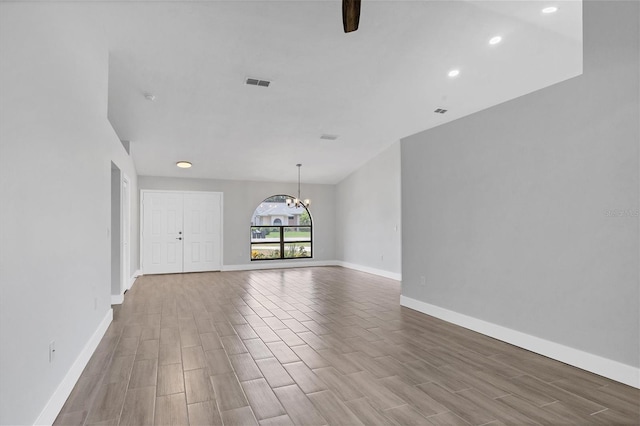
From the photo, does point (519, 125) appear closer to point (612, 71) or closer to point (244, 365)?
point (612, 71)

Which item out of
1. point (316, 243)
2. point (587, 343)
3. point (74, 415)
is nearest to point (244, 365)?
point (74, 415)

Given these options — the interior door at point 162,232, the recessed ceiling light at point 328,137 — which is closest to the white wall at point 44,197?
the recessed ceiling light at point 328,137

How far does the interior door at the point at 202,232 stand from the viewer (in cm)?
901

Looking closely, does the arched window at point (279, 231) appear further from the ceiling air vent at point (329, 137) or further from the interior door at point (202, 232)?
the ceiling air vent at point (329, 137)

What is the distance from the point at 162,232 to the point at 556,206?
320 inches

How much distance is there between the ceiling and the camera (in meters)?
3.65

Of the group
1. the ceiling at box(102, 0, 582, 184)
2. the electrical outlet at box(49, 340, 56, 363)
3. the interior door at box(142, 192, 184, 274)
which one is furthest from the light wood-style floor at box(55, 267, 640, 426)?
the interior door at box(142, 192, 184, 274)

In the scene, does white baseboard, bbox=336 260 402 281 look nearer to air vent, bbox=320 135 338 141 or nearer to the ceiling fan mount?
air vent, bbox=320 135 338 141

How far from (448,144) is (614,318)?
2459 millimetres

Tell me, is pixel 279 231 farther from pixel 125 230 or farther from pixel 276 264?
pixel 125 230

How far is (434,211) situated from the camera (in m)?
4.69

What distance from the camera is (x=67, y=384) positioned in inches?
97.9

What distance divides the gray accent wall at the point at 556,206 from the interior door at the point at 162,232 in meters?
6.53

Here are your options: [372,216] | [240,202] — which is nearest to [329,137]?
[372,216]
